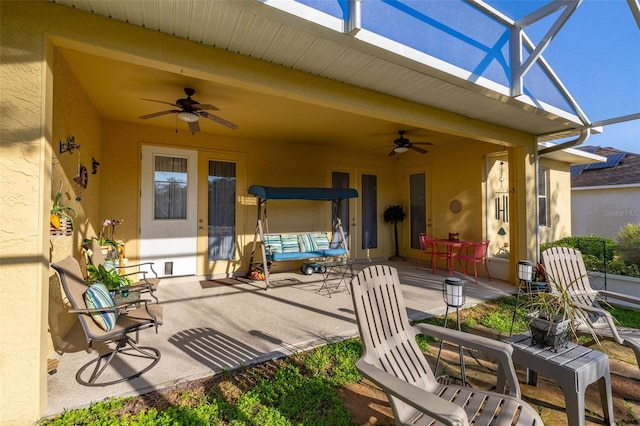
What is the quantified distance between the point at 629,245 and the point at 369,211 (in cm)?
558

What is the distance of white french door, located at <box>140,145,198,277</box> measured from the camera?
575 cm

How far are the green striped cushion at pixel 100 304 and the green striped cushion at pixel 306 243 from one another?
13.9ft

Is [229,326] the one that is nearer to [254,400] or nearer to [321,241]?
[254,400]

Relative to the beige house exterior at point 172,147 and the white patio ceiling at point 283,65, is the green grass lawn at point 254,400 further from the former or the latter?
the white patio ceiling at point 283,65

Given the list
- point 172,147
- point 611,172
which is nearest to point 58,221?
point 172,147

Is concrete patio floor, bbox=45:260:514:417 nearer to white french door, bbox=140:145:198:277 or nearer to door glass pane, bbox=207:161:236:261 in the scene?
white french door, bbox=140:145:198:277

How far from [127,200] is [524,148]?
26.3ft

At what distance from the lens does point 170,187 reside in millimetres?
6000

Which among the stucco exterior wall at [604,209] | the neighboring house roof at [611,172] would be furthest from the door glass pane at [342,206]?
the neighboring house roof at [611,172]

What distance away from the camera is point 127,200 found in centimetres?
560

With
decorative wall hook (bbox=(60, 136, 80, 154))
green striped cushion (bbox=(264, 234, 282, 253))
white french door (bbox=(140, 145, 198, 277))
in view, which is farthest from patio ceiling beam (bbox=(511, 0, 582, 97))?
white french door (bbox=(140, 145, 198, 277))

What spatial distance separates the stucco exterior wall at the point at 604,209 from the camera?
9.52 m

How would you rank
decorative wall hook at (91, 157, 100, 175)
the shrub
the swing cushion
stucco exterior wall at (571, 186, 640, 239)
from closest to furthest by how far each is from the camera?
decorative wall hook at (91, 157, 100, 175), the shrub, the swing cushion, stucco exterior wall at (571, 186, 640, 239)

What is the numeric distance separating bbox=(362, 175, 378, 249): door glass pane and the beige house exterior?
0.18 meters
